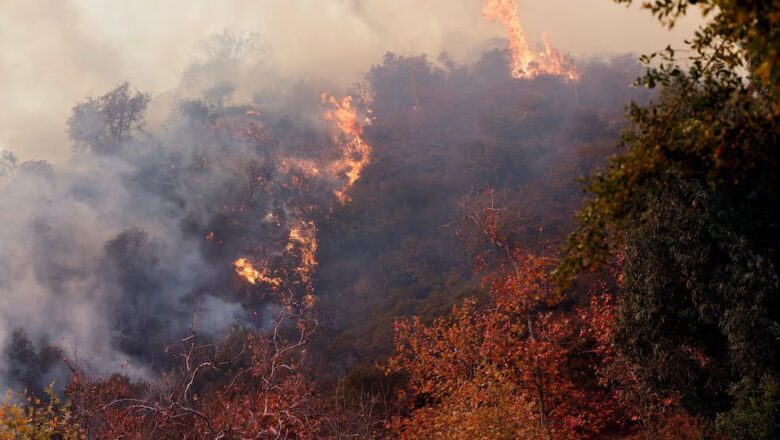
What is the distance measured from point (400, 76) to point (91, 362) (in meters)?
88.4

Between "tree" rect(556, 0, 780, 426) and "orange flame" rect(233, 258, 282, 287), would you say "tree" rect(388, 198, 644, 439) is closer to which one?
"tree" rect(556, 0, 780, 426)

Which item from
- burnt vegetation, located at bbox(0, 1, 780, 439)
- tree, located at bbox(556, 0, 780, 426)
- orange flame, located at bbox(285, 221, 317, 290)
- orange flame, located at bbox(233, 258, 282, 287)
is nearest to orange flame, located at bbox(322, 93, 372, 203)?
burnt vegetation, located at bbox(0, 1, 780, 439)

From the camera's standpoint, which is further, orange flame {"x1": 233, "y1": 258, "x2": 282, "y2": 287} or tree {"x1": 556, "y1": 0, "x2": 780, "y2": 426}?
orange flame {"x1": 233, "y1": 258, "x2": 282, "y2": 287}

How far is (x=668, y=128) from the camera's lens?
19.2 ft

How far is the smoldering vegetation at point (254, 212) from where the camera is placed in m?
58.2

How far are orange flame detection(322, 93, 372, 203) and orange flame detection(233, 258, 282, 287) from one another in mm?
19124

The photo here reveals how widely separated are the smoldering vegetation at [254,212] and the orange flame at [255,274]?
1.31m

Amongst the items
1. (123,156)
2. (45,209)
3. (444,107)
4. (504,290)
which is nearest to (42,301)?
(45,209)

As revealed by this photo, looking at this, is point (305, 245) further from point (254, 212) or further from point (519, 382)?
point (519, 382)

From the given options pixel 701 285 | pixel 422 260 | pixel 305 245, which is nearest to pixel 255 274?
pixel 305 245

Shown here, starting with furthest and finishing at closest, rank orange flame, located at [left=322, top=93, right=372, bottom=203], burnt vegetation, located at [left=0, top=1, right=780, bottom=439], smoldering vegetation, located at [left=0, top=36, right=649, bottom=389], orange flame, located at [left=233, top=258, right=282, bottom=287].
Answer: orange flame, located at [left=322, top=93, right=372, bottom=203] < orange flame, located at [left=233, top=258, right=282, bottom=287] < smoldering vegetation, located at [left=0, top=36, right=649, bottom=389] < burnt vegetation, located at [left=0, top=1, right=780, bottom=439]

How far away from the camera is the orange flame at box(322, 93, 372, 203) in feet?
309

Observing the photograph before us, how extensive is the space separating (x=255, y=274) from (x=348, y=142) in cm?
3749

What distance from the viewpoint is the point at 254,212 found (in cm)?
8206
